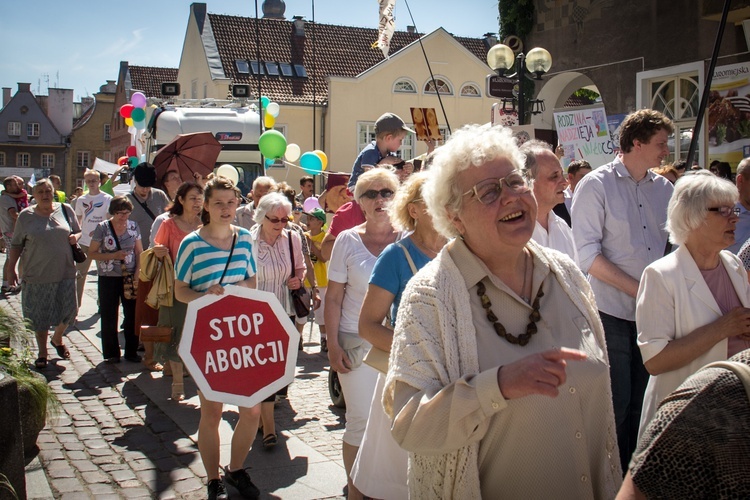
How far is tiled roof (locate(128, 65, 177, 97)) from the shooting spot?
199 feet

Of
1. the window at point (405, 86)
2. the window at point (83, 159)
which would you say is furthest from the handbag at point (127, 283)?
the window at point (83, 159)

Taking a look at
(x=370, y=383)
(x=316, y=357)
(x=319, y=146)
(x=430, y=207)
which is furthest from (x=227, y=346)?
(x=319, y=146)

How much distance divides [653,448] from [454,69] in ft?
141

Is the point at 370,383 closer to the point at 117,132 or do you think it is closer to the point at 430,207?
the point at 430,207

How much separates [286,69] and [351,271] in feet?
133

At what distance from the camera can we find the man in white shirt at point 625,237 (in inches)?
179

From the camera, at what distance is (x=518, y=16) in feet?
54.1

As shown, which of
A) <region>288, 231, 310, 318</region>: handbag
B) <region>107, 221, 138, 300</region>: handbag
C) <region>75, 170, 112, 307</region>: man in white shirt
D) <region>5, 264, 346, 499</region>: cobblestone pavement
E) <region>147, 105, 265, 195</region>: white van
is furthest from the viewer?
<region>147, 105, 265, 195</region>: white van

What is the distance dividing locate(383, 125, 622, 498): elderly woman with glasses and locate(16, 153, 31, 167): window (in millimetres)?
96695

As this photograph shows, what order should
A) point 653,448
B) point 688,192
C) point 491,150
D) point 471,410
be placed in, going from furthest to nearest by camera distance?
point 688,192, point 491,150, point 471,410, point 653,448

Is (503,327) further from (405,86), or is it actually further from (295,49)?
(295,49)

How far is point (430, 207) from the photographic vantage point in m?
2.80

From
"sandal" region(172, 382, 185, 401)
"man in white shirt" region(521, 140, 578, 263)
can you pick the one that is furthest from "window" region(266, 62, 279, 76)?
"man in white shirt" region(521, 140, 578, 263)

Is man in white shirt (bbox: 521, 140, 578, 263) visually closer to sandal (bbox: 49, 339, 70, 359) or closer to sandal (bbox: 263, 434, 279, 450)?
sandal (bbox: 263, 434, 279, 450)
